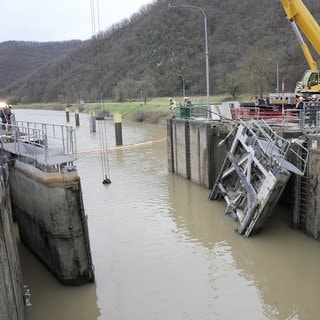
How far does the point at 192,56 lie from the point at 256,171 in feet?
308

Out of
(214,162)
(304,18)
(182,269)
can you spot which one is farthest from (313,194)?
(304,18)

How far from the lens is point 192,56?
10544 cm

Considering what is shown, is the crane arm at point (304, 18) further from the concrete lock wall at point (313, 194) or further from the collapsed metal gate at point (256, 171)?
the concrete lock wall at point (313, 194)

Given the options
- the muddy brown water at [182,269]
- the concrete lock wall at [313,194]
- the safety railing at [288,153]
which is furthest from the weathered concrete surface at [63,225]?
the concrete lock wall at [313,194]

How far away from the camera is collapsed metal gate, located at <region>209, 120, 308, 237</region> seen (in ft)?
43.4

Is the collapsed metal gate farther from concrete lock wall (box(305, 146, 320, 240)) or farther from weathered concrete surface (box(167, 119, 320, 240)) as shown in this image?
weathered concrete surface (box(167, 119, 320, 240))

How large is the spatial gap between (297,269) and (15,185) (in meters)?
8.70

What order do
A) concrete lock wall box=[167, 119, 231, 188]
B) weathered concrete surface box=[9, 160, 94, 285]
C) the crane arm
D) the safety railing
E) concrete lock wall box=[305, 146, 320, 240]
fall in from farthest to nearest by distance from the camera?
the crane arm < concrete lock wall box=[167, 119, 231, 188] < the safety railing < concrete lock wall box=[305, 146, 320, 240] < weathered concrete surface box=[9, 160, 94, 285]

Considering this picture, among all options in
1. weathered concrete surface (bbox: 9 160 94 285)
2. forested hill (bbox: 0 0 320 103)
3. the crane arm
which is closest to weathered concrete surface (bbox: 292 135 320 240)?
weathered concrete surface (bbox: 9 160 94 285)

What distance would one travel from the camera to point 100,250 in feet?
45.4

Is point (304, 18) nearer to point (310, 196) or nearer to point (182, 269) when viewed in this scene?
point (310, 196)

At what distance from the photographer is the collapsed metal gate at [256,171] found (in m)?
13.2

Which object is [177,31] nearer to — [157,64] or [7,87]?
[157,64]

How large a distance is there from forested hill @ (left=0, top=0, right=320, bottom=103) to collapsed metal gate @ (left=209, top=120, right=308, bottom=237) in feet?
112
